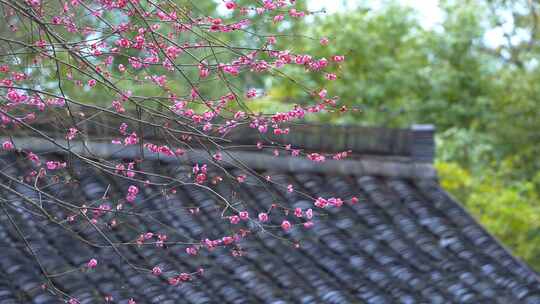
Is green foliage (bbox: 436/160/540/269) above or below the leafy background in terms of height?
below

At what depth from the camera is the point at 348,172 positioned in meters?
5.34

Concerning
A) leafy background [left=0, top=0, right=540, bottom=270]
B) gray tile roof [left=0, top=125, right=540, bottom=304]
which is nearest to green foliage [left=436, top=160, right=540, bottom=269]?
leafy background [left=0, top=0, right=540, bottom=270]

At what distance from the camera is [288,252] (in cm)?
464

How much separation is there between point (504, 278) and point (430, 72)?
9.94 m

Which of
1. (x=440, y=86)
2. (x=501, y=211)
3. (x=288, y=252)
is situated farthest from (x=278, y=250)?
(x=440, y=86)

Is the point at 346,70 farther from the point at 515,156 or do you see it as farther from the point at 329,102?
the point at 329,102

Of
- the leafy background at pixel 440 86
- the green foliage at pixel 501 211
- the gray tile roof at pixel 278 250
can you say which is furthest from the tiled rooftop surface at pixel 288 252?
the leafy background at pixel 440 86

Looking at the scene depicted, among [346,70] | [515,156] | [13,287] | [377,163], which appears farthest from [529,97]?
[13,287]

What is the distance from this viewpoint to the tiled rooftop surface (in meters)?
4.04

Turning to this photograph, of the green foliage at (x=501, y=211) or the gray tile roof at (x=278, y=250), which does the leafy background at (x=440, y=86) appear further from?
the gray tile roof at (x=278, y=250)

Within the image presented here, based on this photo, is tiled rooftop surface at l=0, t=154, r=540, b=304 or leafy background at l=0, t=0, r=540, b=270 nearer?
tiled rooftop surface at l=0, t=154, r=540, b=304

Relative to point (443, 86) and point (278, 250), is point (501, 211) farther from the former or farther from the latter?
point (278, 250)

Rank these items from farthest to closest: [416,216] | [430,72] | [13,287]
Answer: [430,72] < [416,216] < [13,287]

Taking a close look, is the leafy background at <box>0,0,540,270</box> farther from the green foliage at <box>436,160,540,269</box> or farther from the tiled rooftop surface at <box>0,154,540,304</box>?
the tiled rooftop surface at <box>0,154,540,304</box>
